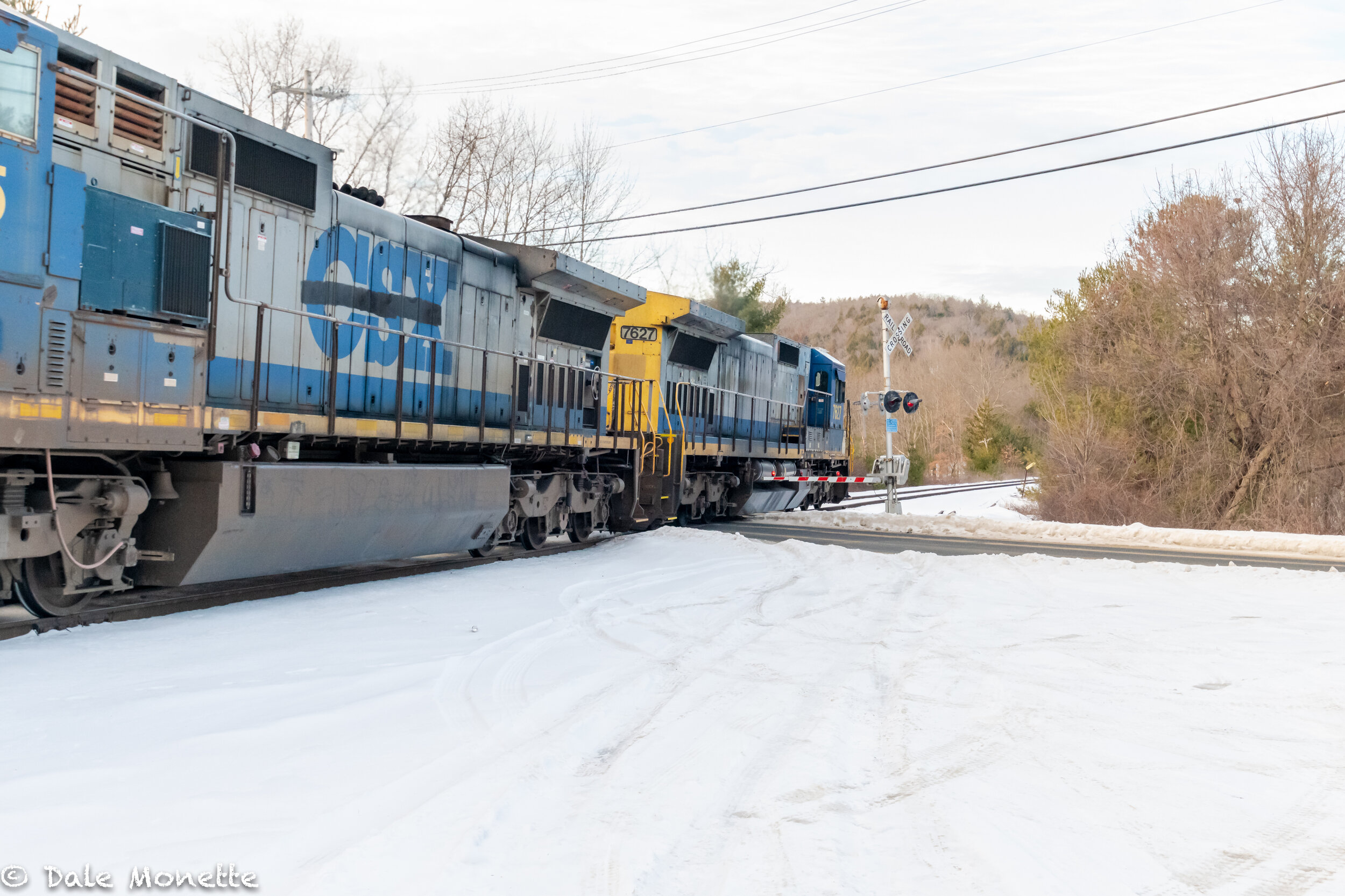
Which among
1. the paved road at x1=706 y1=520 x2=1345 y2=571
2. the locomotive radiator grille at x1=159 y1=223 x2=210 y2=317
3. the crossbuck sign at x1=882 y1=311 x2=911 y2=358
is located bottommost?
the paved road at x1=706 y1=520 x2=1345 y2=571

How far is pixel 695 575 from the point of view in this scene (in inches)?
377

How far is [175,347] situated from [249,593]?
2.07 meters

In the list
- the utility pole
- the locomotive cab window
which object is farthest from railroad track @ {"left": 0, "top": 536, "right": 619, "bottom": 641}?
the utility pole

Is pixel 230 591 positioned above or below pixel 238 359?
below

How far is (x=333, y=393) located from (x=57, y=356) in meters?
2.54

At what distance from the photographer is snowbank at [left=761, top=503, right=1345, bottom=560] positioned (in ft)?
47.9

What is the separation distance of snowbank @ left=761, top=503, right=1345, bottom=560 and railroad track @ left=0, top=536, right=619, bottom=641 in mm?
7617

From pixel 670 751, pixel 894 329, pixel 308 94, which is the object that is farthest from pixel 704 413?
pixel 308 94

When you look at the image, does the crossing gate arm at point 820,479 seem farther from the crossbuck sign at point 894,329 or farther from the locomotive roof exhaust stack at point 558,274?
the locomotive roof exhaust stack at point 558,274

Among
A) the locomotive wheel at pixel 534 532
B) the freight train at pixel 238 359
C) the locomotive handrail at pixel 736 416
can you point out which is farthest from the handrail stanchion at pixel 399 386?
the locomotive handrail at pixel 736 416

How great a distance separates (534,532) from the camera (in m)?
11.6

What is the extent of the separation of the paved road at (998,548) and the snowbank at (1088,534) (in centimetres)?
46

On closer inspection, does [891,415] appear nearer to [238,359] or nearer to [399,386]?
[399,386]

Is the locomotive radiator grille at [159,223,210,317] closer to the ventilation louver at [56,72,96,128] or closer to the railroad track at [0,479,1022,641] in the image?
the ventilation louver at [56,72,96,128]
